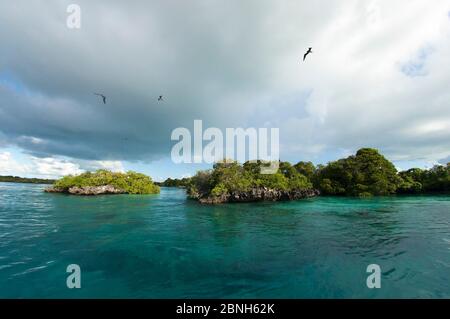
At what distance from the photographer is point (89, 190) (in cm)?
6581

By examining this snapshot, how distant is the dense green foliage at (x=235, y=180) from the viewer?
42031 millimetres

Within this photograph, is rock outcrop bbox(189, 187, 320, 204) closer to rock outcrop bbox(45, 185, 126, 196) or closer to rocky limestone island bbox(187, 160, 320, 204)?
rocky limestone island bbox(187, 160, 320, 204)

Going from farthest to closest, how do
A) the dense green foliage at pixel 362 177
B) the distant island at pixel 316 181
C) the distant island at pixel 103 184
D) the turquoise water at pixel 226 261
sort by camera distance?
the distant island at pixel 103 184 < the dense green foliage at pixel 362 177 < the distant island at pixel 316 181 < the turquoise water at pixel 226 261

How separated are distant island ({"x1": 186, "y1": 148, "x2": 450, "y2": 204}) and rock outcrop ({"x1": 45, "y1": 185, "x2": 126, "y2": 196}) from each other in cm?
3126

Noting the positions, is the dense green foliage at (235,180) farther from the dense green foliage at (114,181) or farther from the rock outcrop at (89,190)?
the rock outcrop at (89,190)

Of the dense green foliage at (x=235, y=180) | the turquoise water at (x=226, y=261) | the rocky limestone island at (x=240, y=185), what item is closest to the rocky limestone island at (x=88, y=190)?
the dense green foliage at (x=235, y=180)

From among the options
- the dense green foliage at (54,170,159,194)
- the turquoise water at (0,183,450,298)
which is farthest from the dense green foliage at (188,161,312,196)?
the dense green foliage at (54,170,159,194)

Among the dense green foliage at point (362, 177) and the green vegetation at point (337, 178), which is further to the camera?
the dense green foliage at point (362, 177)

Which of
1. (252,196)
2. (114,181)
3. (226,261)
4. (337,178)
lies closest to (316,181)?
(337,178)

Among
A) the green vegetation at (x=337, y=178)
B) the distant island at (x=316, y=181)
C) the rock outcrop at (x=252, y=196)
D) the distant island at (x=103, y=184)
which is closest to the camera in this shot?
the rock outcrop at (x=252, y=196)

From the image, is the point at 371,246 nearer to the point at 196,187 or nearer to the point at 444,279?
the point at 444,279

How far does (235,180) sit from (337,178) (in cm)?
3832
